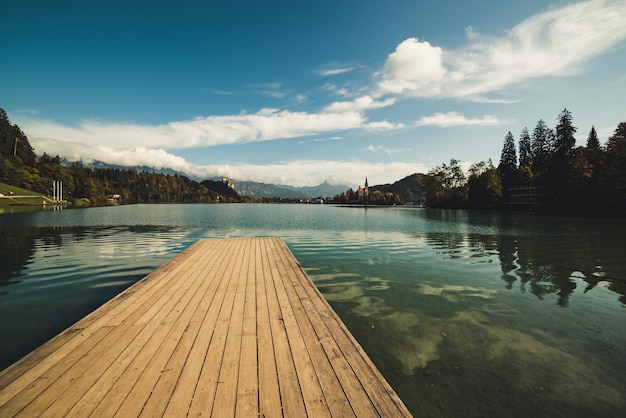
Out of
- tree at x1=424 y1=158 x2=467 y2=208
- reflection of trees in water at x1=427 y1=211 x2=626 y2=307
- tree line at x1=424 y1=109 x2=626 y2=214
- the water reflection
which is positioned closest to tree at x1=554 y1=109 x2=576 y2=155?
tree line at x1=424 y1=109 x2=626 y2=214

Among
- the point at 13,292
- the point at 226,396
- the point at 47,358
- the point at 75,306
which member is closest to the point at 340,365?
the point at 226,396

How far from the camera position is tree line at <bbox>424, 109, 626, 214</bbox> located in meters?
57.4

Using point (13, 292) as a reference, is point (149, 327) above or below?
above

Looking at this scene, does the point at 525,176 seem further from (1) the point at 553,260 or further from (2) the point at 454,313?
(2) the point at 454,313

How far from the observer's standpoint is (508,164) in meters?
96.3

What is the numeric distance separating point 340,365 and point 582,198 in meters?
85.1

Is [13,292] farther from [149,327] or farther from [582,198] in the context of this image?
[582,198]

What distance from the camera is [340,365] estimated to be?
4176 mm

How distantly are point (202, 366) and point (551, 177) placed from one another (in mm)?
98375

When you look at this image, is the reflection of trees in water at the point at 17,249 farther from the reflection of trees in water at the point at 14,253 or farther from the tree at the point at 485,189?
the tree at the point at 485,189

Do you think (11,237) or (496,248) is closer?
(496,248)

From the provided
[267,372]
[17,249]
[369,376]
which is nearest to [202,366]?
[267,372]

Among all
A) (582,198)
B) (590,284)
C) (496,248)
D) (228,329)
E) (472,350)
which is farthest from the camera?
(582,198)

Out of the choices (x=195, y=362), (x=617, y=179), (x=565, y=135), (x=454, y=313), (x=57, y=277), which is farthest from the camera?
(x=565, y=135)
